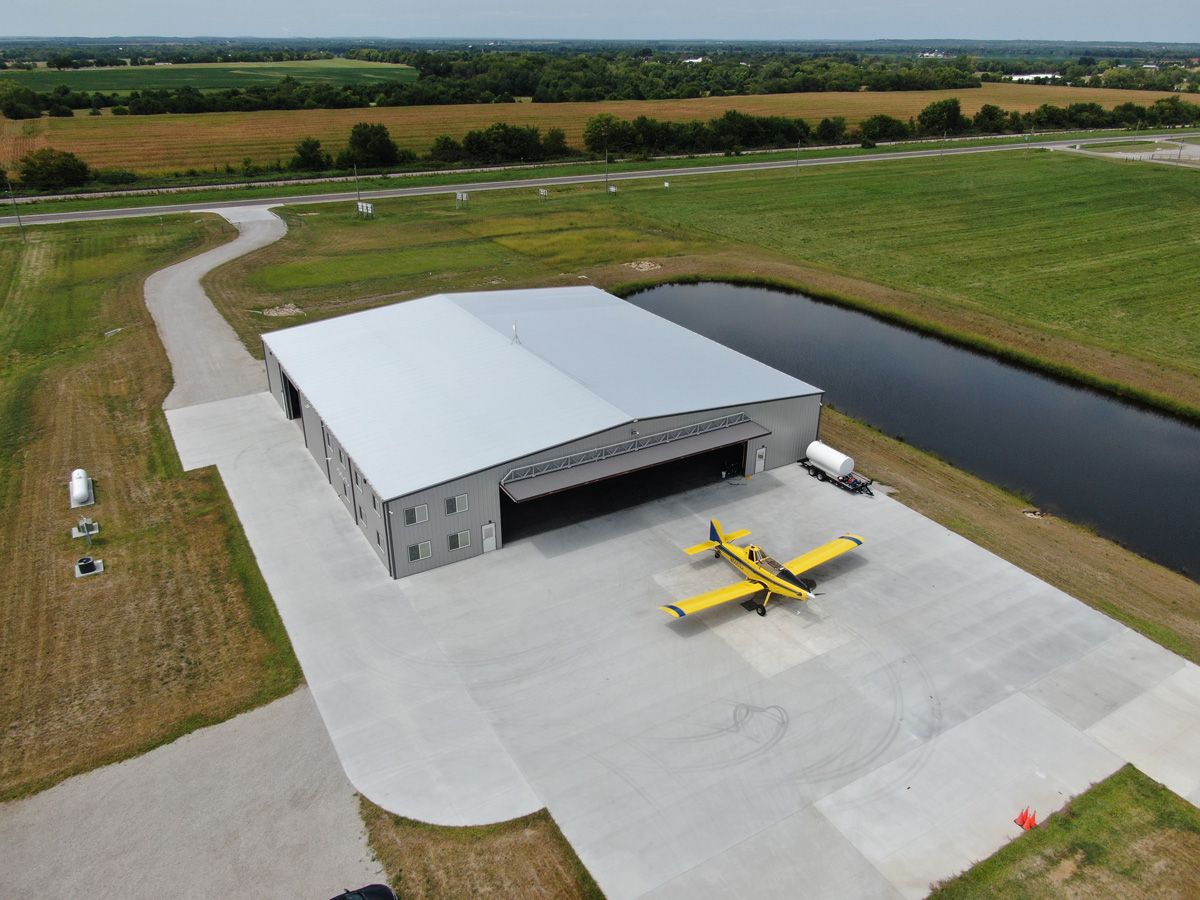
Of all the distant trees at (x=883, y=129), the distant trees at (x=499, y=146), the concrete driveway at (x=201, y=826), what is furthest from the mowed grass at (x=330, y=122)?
the concrete driveway at (x=201, y=826)

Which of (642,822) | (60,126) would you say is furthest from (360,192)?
(642,822)

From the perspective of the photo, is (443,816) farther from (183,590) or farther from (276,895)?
(183,590)

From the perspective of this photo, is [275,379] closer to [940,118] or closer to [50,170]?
[50,170]

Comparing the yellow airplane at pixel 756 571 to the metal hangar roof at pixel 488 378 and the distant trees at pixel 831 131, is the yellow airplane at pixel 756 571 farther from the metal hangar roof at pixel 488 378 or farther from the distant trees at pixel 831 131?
the distant trees at pixel 831 131

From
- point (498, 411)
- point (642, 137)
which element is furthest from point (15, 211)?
point (642, 137)

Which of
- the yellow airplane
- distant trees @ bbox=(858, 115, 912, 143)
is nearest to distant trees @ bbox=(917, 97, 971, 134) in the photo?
distant trees @ bbox=(858, 115, 912, 143)

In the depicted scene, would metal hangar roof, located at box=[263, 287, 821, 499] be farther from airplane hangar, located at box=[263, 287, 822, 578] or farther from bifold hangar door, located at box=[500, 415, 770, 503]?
bifold hangar door, located at box=[500, 415, 770, 503]
